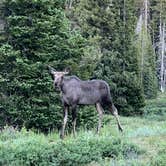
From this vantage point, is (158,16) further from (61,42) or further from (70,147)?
(70,147)

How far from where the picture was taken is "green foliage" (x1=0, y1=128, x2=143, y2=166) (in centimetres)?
1002

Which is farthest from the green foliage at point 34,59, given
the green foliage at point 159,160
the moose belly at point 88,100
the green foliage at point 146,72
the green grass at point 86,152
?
the green foliage at point 146,72

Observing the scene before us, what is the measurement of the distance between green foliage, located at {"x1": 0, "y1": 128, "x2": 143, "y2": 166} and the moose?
2.49 m

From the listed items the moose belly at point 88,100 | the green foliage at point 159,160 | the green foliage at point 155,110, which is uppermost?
the moose belly at point 88,100

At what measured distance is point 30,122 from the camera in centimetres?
1855

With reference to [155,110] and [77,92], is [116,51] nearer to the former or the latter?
[155,110]

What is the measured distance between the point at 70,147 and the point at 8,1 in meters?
10.9

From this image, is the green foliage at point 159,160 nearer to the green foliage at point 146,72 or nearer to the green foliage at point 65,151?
the green foliage at point 65,151

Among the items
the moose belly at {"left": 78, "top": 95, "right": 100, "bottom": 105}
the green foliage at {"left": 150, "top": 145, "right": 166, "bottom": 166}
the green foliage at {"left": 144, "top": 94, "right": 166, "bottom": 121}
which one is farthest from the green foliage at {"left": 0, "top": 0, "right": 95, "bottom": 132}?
the green foliage at {"left": 144, "top": 94, "right": 166, "bottom": 121}

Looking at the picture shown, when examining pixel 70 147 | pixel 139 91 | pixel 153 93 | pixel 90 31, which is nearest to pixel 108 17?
pixel 90 31

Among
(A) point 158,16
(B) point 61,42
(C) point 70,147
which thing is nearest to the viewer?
(C) point 70,147

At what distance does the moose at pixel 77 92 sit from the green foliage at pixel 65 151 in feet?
8.17

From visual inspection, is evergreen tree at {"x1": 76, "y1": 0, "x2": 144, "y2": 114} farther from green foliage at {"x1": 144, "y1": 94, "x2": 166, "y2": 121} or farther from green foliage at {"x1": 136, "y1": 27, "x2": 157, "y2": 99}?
green foliage at {"x1": 136, "y1": 27, "x2": 157, "y2": 99}

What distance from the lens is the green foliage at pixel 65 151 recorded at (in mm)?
10016
